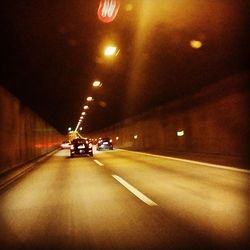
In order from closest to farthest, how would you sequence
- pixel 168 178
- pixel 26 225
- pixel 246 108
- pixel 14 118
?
pixel 26 225 < pixel 168 178 < pixel 246 108 < pixel 14 118

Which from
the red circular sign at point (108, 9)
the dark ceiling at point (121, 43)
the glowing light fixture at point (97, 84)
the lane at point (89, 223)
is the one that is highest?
the glowing light fixture at point (97, 84)

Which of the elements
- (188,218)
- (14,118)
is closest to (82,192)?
(188,218)

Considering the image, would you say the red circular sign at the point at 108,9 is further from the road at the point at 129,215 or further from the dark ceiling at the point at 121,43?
the road at the point at 129,215

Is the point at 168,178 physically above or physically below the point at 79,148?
below

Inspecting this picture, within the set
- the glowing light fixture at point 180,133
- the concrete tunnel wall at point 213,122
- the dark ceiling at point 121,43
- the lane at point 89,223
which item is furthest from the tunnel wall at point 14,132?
the glowing light fixture at point 180,133

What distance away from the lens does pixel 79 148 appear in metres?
36.0

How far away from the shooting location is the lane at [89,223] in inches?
250

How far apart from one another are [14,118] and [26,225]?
1804 centimetres

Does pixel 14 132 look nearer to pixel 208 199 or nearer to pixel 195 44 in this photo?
pixel 195 44

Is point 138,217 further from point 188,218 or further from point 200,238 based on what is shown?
point 200,238

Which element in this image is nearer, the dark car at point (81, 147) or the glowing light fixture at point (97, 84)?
the glowing light fixture at point (97, 84)

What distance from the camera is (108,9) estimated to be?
32.6 ft

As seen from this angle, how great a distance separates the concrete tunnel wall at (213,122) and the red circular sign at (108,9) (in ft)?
37.1

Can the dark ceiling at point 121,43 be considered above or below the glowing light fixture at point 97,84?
below
